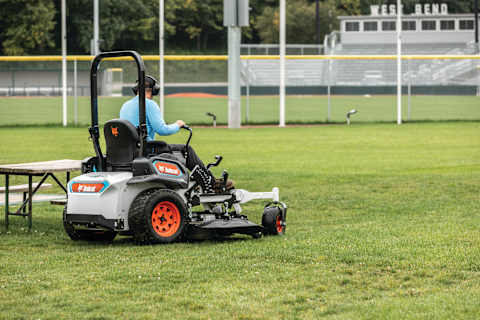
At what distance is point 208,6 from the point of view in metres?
68.1

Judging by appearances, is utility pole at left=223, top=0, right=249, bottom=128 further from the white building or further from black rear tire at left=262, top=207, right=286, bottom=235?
the white building

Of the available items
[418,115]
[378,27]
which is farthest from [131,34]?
[418,115]

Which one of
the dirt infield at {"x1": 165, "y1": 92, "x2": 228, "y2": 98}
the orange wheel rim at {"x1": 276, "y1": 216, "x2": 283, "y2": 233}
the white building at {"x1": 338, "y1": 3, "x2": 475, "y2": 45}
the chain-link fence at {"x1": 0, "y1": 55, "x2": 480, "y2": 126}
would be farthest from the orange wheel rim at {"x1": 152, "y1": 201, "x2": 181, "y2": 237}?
Result: the white building at {"x1": 338, "y1": 3, "x2": 475, "y2": 45}

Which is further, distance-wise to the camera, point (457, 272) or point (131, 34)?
point (131, 34)

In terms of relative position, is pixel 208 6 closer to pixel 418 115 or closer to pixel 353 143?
pixel 418 115

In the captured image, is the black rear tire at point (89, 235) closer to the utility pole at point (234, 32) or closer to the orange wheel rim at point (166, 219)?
the orange wheel rim at point (166, 219)

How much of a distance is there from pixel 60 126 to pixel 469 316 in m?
25.4

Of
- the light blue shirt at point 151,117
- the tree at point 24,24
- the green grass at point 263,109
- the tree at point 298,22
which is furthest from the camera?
the tree at point 298,22

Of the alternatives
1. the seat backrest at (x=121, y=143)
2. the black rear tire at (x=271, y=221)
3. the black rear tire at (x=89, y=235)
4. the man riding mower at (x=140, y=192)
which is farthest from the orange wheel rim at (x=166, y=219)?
the black rear tire at (x=271, y=221)

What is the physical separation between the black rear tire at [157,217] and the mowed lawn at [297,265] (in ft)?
0.46

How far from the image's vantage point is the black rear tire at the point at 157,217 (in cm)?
780

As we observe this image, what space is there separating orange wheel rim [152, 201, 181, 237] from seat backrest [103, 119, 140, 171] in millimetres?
464

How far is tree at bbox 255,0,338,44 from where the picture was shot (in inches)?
2820

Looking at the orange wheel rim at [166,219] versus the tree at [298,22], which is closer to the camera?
the orange wheel rim at [166,219]
